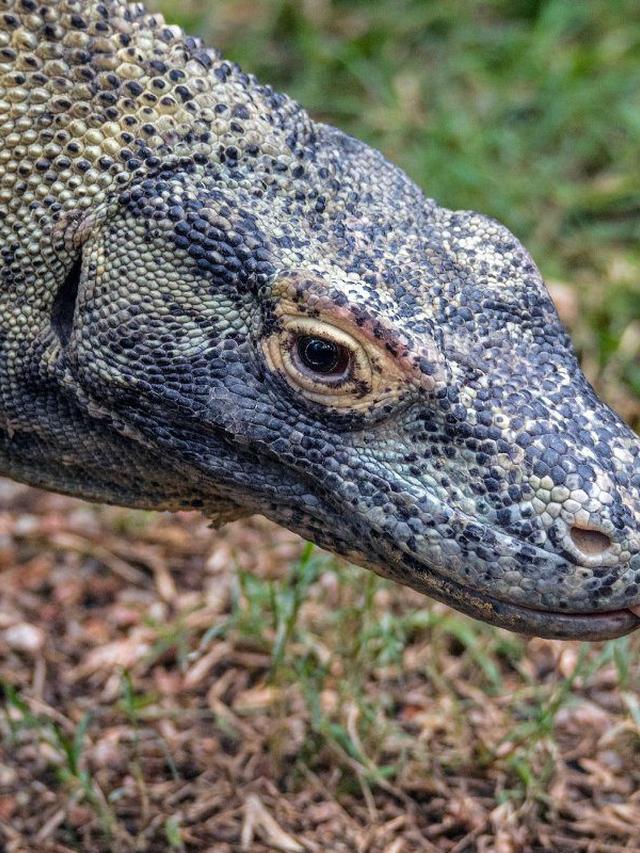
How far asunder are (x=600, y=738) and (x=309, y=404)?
2.28 meters

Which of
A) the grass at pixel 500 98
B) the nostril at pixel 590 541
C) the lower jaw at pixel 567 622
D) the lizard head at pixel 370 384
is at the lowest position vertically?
the lower jaw at pixel 567 622

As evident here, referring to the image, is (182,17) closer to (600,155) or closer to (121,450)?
(600,155)

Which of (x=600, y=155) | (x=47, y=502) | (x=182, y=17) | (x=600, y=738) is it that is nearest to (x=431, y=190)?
(x=600, y=155)

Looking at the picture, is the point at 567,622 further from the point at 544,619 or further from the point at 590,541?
the point at 590,541

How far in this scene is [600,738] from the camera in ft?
15.7

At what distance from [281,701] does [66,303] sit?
1.79 m

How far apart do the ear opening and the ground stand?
136 cm

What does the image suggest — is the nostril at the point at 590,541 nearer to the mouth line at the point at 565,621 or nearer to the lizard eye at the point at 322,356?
the mouth line at the point at 565,621

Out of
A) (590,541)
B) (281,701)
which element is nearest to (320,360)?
(590,541)

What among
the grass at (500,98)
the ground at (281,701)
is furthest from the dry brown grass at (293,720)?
the grass at (500,98)

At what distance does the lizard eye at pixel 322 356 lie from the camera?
3061 millimetres

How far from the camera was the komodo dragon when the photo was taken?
2912mm

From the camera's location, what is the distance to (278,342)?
10.2ft

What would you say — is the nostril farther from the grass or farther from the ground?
the grass
